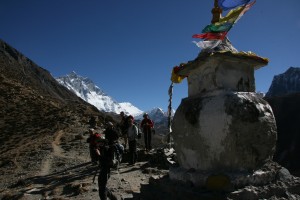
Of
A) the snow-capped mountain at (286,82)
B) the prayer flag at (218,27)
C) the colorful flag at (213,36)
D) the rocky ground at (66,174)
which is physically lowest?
the rocky ground at (66,174)

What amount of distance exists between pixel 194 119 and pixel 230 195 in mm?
1392

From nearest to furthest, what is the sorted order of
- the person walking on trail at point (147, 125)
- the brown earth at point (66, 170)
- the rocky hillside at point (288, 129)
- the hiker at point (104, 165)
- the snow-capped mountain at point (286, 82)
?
1. the brown earth at point (66, 170)
2. the hiker at point (104, 165)
3. the person walking on trail at point (147, 125)
4. the rocky hillside at point (288, 129)
5. the snow-capped mountain at point (286, 82)

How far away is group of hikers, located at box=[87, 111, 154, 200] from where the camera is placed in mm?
7398

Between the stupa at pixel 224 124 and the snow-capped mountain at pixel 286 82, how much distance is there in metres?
179

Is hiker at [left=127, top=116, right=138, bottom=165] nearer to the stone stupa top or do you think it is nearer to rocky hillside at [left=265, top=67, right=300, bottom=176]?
the stone stupa top

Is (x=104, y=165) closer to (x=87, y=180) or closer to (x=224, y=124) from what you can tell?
(x=224, y=124)

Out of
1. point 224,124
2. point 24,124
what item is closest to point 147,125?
point 224,124

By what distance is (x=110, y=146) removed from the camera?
7.56 meters

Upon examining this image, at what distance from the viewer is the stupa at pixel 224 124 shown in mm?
5332

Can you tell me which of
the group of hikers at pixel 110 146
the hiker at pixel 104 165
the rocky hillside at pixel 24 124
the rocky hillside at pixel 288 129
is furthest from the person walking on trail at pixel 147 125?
the rocky hillside at pixel 288 129

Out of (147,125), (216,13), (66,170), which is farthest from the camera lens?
(147,125)

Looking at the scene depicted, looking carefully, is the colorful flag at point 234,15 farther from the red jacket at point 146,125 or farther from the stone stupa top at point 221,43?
the red jacket at point 146,125

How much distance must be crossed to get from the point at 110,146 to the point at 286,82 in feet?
610

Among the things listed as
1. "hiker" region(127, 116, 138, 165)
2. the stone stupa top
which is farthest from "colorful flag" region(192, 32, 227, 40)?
"hiker" region(127, 116, 138, 165)
